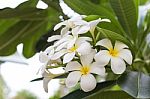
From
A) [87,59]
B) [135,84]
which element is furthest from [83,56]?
[135,84]

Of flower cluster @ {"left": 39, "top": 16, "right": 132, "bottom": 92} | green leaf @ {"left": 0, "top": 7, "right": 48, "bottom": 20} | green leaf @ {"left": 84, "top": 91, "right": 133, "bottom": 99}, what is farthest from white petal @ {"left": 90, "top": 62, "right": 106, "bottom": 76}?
green leaf @ {"left": 0, "top": 7, "right": 48, "bottom": 20}

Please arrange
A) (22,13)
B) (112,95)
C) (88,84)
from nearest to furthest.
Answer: (88,84) → (112,95) → (22,13)

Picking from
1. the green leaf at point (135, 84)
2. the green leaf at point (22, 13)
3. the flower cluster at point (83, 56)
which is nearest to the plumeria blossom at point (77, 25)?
the flower cluster at point (83, 56)

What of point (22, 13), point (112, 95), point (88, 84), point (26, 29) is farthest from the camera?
point (26, 29)

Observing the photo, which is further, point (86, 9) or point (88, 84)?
point (86, 9)

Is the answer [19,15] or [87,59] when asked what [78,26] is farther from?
[19,15]

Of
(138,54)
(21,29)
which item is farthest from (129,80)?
(21,29)

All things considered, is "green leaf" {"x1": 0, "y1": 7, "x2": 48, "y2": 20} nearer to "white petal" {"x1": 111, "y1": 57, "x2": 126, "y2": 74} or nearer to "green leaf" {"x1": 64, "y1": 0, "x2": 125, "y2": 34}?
"green leaf" {"x1": 64, "y1": 0, "x2": 125, "y2": 34}

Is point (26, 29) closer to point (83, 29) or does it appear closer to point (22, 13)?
point (22, 13)
